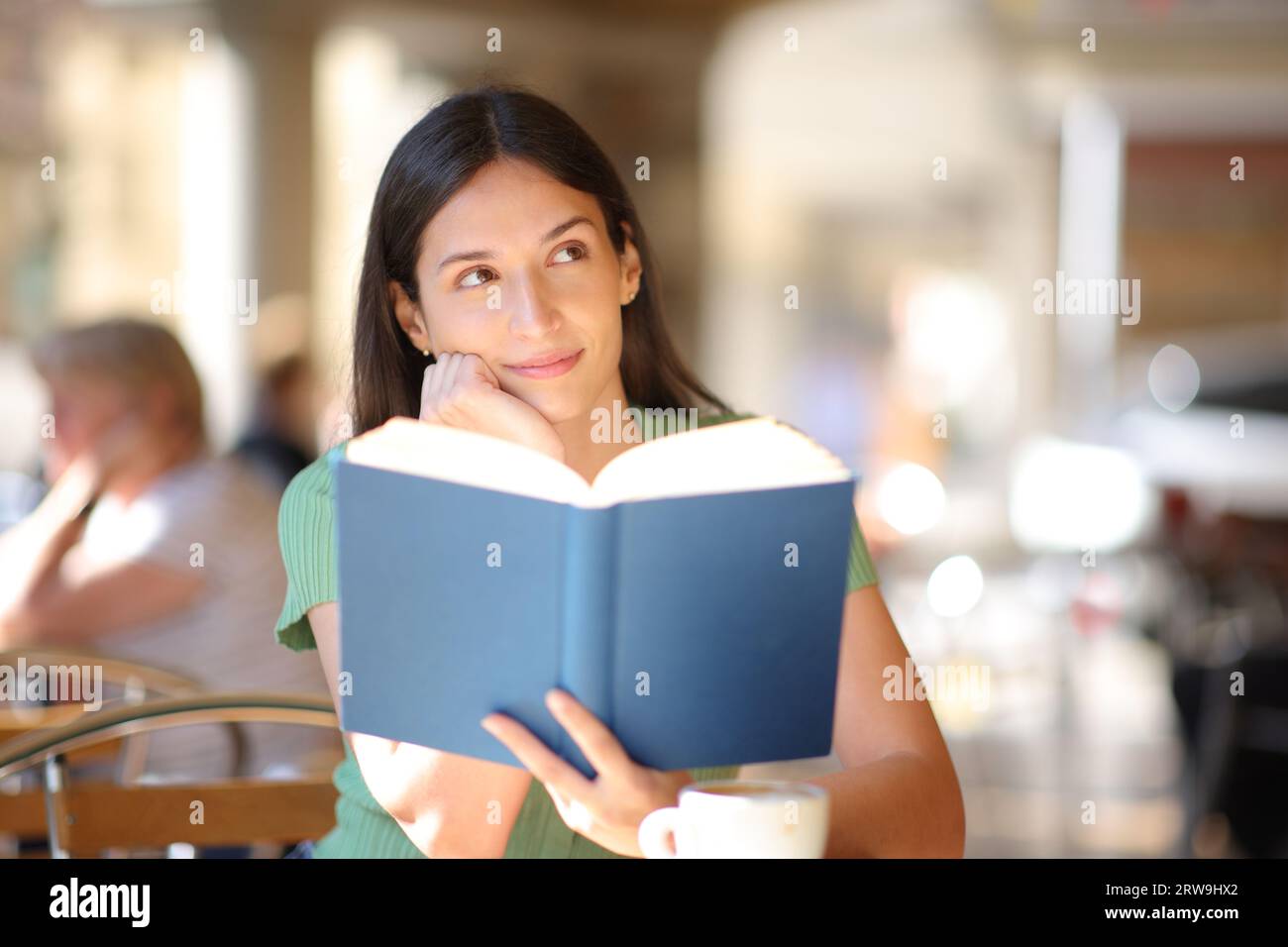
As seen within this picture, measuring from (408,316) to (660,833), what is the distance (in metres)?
0.69

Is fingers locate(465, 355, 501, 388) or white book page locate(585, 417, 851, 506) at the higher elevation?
fingers locate(465, 355, 501, 388)

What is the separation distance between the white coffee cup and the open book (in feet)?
0.28

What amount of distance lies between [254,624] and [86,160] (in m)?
6.28

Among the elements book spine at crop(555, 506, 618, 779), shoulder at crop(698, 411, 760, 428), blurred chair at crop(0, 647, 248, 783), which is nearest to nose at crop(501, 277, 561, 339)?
shoulder at crop(698, 411, 760, 428)

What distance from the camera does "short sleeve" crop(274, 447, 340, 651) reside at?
4.52 feet

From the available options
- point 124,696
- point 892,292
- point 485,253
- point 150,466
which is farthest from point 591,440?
point 892,292

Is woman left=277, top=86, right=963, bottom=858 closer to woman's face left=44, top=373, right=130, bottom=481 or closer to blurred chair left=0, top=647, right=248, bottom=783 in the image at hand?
blurred chair left=0, top=647, right=248, bottom=783

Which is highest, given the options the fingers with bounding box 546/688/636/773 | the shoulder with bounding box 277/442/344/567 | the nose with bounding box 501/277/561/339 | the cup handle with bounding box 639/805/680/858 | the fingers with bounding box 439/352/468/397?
the nose with bounding box 501/277/561/339

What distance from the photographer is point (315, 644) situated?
147 cm

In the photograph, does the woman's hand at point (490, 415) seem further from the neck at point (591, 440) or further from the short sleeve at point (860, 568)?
the short sleeve at point (860, 568)

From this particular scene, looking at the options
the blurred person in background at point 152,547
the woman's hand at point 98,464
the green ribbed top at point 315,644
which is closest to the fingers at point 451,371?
the green ribbed top at point 315,644

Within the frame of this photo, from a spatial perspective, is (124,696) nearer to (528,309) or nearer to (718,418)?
(718,418)

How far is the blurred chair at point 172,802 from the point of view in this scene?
161cm
